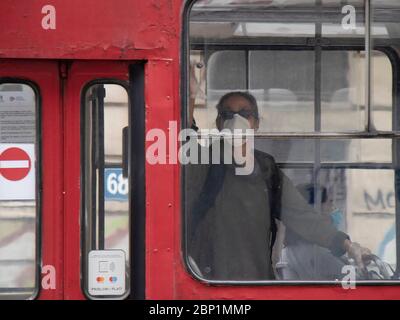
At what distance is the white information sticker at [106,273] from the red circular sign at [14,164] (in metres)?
0.44

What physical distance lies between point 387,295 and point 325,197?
477 mm

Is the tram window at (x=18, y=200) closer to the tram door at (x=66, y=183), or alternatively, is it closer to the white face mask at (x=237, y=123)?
the tram door at (x=66, y=183)

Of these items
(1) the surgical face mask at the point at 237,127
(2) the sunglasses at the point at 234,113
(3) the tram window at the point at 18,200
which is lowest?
(3) the tram window at the point at 18,200

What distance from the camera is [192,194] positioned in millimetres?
4043

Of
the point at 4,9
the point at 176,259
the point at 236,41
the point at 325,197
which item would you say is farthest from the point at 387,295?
the point at 4,9

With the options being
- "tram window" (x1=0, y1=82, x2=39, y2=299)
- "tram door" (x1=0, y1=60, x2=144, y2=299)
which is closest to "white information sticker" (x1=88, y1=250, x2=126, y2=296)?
"tram door" (x1=0, y1=60, x2=144, y2=299)

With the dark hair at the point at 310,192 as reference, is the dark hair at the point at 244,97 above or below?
above

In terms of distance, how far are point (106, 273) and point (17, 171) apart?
22.1 inches

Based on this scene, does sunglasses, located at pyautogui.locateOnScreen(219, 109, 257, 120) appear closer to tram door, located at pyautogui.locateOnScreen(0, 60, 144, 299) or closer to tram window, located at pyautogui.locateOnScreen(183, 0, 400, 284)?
tram window, located at pyautogui.locateOnScreen(183, 0, 400, 284)

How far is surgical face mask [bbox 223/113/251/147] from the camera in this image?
160 inches

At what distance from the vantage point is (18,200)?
4.06 m

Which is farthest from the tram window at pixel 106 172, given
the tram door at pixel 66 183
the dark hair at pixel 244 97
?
the dark hair at pixel 244 97

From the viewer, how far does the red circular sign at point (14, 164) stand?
4.05m

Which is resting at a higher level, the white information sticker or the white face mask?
the white face mask
